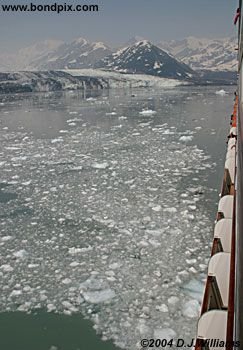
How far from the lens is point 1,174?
819cm

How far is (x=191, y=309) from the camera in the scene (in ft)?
10.4

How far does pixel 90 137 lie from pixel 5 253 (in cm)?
910

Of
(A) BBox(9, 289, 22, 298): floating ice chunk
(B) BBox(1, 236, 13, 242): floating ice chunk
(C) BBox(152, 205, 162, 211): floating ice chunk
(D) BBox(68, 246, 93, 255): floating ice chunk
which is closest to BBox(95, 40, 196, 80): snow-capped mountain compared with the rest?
(C) BBox(152, 205, 162, 211): floating ice chunk

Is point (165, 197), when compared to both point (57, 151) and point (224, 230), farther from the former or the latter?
point (57, 151)

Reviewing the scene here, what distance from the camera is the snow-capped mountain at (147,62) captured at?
13125 centimetres

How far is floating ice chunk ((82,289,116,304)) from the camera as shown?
3383 millimetres

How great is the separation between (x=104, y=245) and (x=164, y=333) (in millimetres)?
1796

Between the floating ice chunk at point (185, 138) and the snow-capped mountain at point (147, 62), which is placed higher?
the snow-capped mountain at point (147, 62)

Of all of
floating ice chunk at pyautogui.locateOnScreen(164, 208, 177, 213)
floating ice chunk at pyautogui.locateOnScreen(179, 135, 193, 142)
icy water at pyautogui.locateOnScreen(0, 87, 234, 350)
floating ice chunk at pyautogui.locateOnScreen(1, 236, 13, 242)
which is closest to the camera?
icy water at pyautogui.locateOnScreen(0, 87, 234, 350)

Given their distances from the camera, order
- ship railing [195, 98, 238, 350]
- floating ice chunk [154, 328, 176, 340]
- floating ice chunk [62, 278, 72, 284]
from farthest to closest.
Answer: floating ice chunk [62, 278, 72, 284], floating ice chunk [154, 328, 176, 340], ship railing [195, 98, 238, 350]

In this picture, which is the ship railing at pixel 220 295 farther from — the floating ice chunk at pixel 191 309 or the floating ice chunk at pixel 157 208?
the floating ice chunk at pixel 157 208

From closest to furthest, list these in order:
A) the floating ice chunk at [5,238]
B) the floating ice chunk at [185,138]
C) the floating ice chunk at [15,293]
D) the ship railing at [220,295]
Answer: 1. the ship railing at [220,295]
2. the floating ice chunk at [15,293]
3. the floating ice chunk at [5,238]
4. the floating ice chunk at [185,138]

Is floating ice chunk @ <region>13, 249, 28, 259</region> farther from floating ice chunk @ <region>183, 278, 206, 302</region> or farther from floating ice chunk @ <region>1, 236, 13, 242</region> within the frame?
floating ice chunk @ <region>183, 278, 206, 302</region>

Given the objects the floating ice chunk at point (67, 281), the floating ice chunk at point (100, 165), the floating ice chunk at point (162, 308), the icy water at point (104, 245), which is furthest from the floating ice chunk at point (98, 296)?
the floating ice chunk at point (100, 165)
